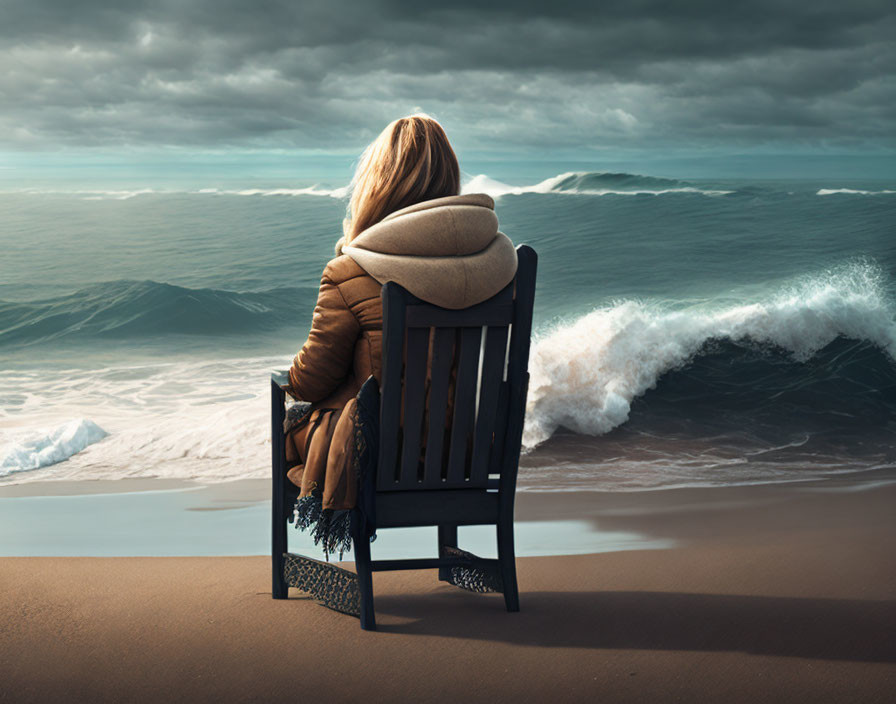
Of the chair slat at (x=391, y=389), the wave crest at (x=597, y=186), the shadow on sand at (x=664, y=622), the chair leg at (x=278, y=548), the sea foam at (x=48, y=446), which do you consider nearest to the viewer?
the chair slat at (x=391, y=389)

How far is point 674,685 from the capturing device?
2164 mm

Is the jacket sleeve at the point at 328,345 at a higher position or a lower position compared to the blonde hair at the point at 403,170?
lower

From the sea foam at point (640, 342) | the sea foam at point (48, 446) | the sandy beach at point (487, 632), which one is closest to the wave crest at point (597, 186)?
the sea foam at point (640, 342)

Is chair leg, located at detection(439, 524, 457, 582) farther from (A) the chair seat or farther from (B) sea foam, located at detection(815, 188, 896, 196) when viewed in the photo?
(B) sea foam, located at detection(815, 188, 896, 196)

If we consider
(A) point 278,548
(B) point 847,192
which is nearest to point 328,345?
(A) point 278,548

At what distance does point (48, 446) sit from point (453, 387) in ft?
17.8

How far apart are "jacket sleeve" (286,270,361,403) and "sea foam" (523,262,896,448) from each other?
4199 millimetres

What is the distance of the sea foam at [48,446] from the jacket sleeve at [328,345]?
4913 millimetres

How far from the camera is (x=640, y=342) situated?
8539mm

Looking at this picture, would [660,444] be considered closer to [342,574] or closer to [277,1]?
[342,574]

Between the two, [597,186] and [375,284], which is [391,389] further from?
[597,186]

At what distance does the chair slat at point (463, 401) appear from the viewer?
2422mm

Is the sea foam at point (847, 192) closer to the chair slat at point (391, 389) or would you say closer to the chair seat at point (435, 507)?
the chair seat at point (435, 507)

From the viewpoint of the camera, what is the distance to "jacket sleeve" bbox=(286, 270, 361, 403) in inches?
93.7
